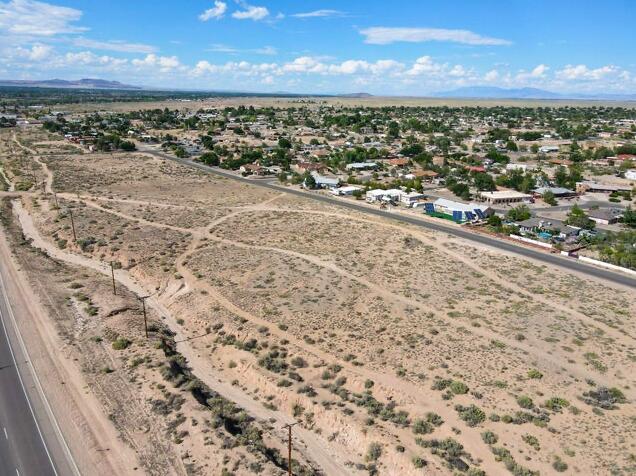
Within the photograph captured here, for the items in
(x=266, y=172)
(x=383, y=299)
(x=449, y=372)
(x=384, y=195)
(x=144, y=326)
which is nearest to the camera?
(x=449, y=372)

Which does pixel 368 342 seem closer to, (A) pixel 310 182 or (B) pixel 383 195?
(B) pixel 383 195

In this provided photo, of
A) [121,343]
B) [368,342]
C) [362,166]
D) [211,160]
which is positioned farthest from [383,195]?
[121,343]

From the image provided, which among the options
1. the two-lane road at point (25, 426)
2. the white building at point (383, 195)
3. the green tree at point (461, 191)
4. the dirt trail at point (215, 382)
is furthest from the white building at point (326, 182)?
the two-lane road at point (25, 426)

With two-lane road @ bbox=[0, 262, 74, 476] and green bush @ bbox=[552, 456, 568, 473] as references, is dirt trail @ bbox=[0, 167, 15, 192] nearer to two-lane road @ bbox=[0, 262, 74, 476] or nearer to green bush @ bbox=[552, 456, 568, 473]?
two-lane road @ bbox=[0, 262, 74, 476]

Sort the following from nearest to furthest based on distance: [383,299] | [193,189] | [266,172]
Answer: [383,299]
[193,189]
[266,172]

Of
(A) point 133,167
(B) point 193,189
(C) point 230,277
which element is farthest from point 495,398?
(A) point 133,167

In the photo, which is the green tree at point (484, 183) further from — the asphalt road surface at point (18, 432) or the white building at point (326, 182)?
the asphalt road surface at point (18, 432)

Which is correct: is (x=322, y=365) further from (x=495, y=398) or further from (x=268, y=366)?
(x=495, y=398)
